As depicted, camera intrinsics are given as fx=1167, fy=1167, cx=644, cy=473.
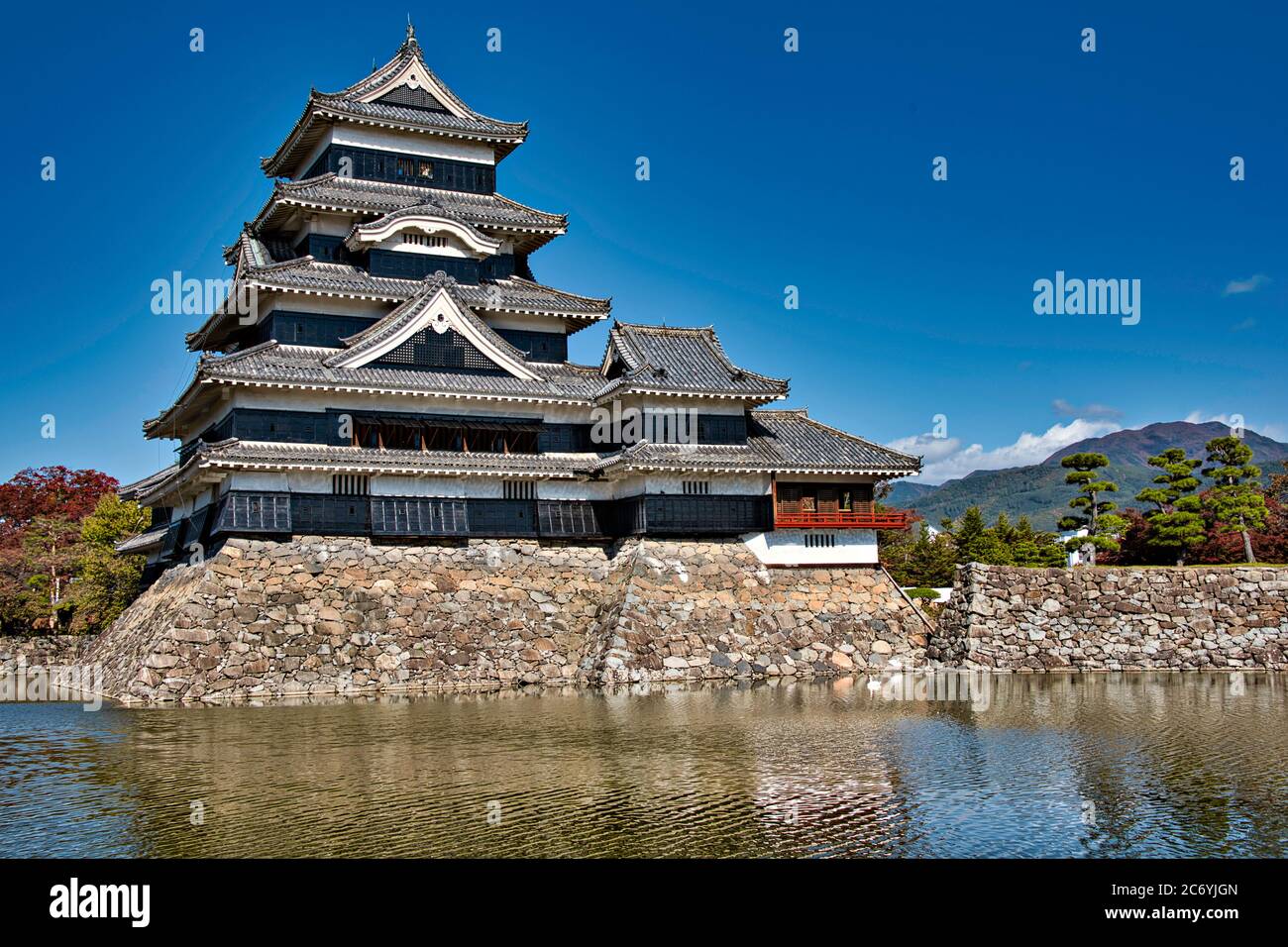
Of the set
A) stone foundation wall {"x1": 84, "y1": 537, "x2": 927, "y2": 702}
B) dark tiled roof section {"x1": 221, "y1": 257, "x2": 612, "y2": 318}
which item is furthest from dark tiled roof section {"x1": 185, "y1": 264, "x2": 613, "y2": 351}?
stone foundation wall {"x1": 84, "y1": 537, "x2": 927, "y2": 702}

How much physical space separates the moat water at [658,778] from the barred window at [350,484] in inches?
297

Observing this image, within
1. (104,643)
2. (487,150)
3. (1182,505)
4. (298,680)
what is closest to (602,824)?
(298,680)

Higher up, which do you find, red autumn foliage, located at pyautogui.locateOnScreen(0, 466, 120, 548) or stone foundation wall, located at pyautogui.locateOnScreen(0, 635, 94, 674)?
red autumn foliage, located at pyautogui.locateOnScreen(0, 466, 120, 548)

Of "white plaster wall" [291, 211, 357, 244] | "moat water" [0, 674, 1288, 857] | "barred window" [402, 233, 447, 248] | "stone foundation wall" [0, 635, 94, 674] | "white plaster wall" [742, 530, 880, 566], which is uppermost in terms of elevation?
"white plaster wall" [291, 211, 357, 244]

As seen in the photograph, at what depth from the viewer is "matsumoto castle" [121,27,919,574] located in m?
31.7

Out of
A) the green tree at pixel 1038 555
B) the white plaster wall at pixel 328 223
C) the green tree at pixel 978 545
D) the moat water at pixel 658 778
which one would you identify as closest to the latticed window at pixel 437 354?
the white plaster wall at pixel 328 223

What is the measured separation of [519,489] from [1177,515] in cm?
2434

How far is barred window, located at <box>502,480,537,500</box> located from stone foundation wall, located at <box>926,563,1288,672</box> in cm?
1255

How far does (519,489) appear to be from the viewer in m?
33.9

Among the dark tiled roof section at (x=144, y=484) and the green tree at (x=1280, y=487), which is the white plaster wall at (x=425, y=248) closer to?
the dark tiled roof section at (x=144, y=484)

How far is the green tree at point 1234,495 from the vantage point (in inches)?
1674

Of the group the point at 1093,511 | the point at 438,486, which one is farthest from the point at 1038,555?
the point at 438,486

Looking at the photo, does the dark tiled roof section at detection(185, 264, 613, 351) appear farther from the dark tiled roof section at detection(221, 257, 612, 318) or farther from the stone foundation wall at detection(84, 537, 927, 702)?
the stone foundation wall at detection(84, 537, 927, 702)

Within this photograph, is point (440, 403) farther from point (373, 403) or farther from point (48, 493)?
point (48, 493)
